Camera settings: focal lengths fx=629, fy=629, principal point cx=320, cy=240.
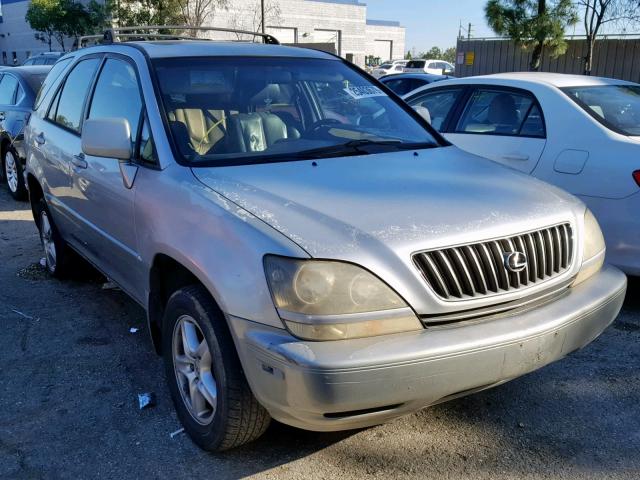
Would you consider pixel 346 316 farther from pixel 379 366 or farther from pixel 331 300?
pixel 379 366

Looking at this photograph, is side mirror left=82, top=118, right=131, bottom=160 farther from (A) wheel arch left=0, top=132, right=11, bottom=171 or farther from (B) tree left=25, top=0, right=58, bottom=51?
(B) tree left=25, top=0, right=58, bottom=51

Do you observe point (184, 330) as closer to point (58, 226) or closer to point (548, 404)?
point (548, 404)

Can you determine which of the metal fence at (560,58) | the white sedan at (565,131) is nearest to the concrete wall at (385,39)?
the metal fence at (560,58)

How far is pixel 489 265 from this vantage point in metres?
2.39

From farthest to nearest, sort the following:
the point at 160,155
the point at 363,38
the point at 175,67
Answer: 1. the point at 363,38
2. the point at 175,67
3. the point at 160,155

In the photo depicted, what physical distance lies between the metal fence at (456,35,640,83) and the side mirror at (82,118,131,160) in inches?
820

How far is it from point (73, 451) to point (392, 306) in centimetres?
162

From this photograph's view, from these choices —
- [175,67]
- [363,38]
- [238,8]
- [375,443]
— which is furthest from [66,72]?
[363,38]

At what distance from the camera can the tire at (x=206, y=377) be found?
2432mm

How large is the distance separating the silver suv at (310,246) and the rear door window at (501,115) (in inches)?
59.8

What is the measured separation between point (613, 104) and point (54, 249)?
177 inches

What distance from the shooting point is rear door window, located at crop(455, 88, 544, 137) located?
4.94m

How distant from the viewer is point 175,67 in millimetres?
3391

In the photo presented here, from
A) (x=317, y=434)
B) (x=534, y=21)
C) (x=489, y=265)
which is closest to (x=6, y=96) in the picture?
(x=317, y=434)
